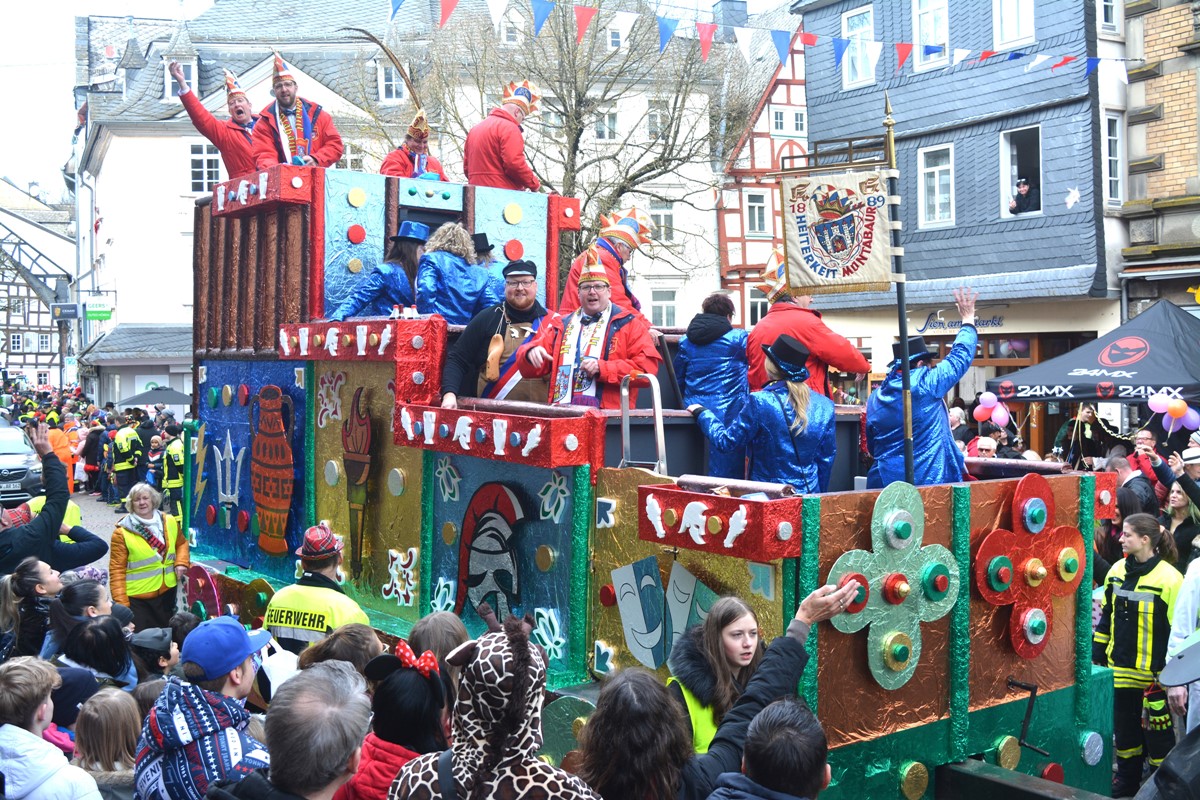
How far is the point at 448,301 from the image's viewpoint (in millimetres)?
7168

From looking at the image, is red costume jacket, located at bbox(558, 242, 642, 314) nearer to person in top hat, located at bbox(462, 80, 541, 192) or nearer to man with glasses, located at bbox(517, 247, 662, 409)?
man with glasses, located at bbox(517, 247, 662, 409)

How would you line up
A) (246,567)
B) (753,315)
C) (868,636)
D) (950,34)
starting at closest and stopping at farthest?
1. (868,636)
2. (246,567)
3. (950,34)
4. (753,315)

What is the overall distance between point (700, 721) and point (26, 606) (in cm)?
375

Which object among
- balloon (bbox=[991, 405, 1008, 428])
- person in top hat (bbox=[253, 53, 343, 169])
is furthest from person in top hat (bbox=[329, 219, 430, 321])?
balloon (bbox=[991, 405, 1008, 428])

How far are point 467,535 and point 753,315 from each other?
99.0 ft

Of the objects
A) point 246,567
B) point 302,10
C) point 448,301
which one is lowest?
point 246,567

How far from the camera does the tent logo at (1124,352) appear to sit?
11.1 m

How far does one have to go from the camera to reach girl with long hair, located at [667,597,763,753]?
3.77 metres

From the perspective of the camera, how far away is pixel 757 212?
35.1 m

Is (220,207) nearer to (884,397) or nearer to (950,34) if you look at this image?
(884,397)

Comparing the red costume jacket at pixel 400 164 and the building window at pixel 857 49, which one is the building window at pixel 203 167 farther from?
the red costume jacket at pixel 400 164

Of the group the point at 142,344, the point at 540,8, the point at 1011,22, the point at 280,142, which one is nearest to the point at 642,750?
the point at 280,142

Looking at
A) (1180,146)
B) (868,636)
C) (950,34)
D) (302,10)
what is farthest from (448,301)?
(302,10)

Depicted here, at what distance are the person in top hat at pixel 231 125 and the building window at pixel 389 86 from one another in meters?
24.7
